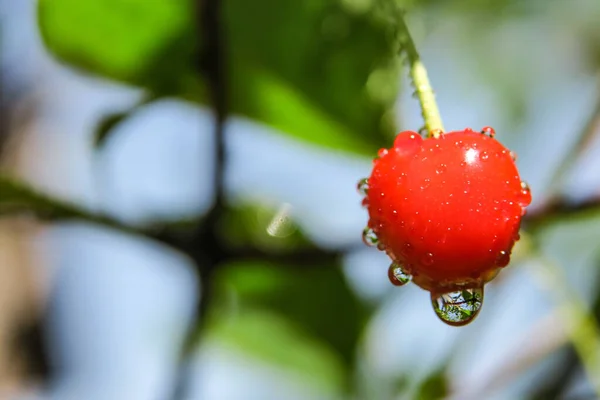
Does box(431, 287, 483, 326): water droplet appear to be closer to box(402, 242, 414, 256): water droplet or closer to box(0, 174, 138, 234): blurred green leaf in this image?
box(402, 242, 414, 256): water droplet

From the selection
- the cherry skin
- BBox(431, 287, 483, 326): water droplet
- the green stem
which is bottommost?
BBox(431, 287, 483, 326): water droplet

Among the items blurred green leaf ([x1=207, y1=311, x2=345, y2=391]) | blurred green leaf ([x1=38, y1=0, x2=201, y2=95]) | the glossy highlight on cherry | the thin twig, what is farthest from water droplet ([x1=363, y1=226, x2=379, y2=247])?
blurred green leaf ([x1=207, y1=311, x2=345, y2=391])

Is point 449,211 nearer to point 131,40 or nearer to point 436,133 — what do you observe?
point 436,133

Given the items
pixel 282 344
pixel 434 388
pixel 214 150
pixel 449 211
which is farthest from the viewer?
pixel 282 344

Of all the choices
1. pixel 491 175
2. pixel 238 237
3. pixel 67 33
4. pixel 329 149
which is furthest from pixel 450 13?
pixel 491 175

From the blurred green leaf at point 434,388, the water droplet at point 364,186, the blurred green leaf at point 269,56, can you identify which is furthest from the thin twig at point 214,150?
the blurred green leaf at point 434,388

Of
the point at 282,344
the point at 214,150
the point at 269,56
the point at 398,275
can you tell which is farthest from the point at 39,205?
the point at 282,344

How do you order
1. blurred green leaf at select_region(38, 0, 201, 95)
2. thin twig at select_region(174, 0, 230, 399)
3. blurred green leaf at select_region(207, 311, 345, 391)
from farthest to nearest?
1. blurred green leaf at select_region(207, 311, 345, 391)
2. blurred green leaf at select_region(38, 0, 201, 95)
3. thin twig at select_region(174, 0, 230, 399)

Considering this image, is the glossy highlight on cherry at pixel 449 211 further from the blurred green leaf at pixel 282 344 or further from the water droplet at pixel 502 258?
the blurred green leaf at pixel 282 344
